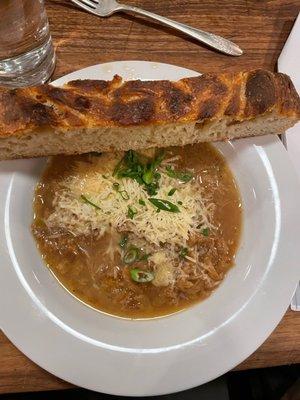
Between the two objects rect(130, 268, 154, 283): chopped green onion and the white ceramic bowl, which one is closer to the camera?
the white ceramic bowl

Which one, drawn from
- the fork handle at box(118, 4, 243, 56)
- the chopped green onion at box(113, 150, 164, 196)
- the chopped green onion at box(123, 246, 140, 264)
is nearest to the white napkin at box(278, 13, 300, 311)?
the fork handle at box(118, 4, 243, 56)

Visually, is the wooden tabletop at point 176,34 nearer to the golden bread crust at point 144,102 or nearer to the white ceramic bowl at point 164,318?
the white ceramic bowl at point 164,318

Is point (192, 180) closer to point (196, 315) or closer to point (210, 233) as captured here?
point (210, 233)

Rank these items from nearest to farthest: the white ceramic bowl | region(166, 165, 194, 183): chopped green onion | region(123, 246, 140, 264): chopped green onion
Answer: the white ceramic bowl → region(123, 246, 140, 264): chopped green onion → region(166, 165, 194, 183): chopped green onion

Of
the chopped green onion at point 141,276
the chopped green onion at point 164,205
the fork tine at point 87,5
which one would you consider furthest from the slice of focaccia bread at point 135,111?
the fork tine at point 87,5

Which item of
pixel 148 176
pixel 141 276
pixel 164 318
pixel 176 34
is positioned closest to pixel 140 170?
pixel 148 176

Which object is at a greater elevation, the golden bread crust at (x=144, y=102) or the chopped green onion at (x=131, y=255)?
the golden bread crust at (x=144, y=102)

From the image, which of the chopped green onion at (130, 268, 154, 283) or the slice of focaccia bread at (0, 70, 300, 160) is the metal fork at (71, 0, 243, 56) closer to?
the slice of focaccia bread at (0, 70, 300, 160)
